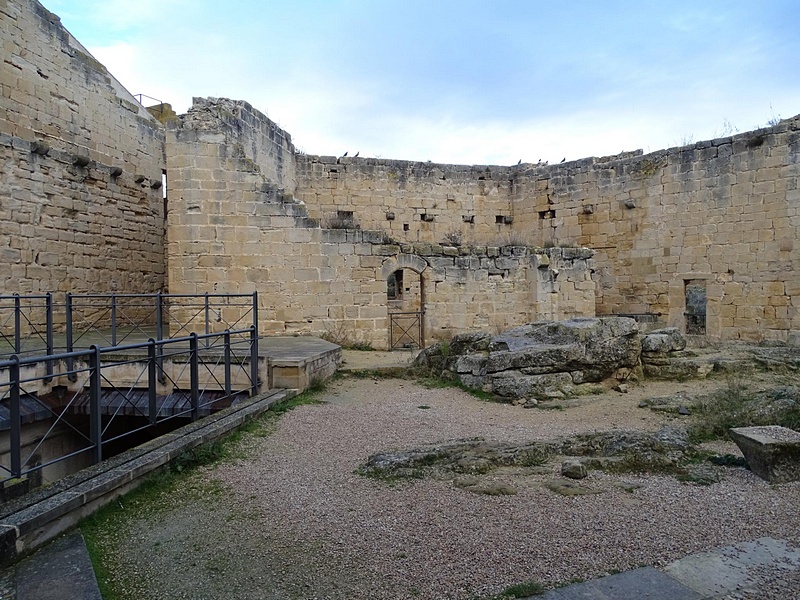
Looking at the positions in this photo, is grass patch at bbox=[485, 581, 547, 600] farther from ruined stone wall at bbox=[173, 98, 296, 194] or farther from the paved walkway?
ruined stone wall at bbox=[173, 98, 296, 194]

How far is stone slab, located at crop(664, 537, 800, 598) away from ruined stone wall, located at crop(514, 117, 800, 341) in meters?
11.8

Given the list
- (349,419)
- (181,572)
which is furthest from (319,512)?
(349,419)

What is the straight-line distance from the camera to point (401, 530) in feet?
11.6

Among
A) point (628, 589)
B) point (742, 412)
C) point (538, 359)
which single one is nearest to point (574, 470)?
point (628, 589)

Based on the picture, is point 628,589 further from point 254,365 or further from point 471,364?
point 471,364

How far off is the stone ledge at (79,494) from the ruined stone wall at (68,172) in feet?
26.4

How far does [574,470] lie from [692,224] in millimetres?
12654

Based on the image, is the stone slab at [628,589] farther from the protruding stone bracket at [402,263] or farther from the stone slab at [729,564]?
the protruding stone bracket at [402,263]

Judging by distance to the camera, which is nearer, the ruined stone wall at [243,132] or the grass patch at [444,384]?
the grass patch at [444,384]

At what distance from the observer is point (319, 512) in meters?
3.85

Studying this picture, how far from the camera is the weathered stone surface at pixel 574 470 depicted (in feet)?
14.7

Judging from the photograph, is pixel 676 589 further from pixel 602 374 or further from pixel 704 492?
pixel 602 374

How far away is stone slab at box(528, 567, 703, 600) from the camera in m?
2.74

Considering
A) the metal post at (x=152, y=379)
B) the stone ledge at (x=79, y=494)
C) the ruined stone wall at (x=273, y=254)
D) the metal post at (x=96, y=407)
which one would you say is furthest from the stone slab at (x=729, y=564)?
the ruined stone wall at (x=273, y=254)
